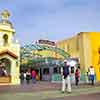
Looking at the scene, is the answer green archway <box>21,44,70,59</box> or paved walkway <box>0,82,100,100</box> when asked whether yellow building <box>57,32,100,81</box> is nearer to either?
green archway <box>21,44,70,59</box>

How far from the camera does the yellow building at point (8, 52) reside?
36594 millimetres

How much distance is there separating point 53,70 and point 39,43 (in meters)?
5.25

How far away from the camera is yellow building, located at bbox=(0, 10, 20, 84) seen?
3659 centimetres

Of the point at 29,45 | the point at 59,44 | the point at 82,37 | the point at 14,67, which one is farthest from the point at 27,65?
the point at 14,67

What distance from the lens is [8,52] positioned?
3656 cm

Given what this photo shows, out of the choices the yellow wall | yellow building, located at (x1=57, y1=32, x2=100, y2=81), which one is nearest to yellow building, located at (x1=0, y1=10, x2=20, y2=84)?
yellow building, located at (x1=57, y1=32, x2=100, y2=81)

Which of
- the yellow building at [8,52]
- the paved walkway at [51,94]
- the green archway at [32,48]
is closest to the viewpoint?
the paved walkway at [51,94]

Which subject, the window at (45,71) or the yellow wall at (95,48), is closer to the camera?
the yellow wall at (95,48)

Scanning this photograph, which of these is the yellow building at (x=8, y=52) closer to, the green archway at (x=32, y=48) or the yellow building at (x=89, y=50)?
the green archway at (x=32, y=48)

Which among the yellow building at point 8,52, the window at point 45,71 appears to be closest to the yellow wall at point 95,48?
the window at point 45,71

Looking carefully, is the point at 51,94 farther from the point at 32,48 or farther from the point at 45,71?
the point at 45,71

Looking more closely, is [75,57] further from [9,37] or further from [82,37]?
[9,37]

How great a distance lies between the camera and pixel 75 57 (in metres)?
47.9

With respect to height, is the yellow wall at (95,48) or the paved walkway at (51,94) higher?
the yellow wall at (95,48)
